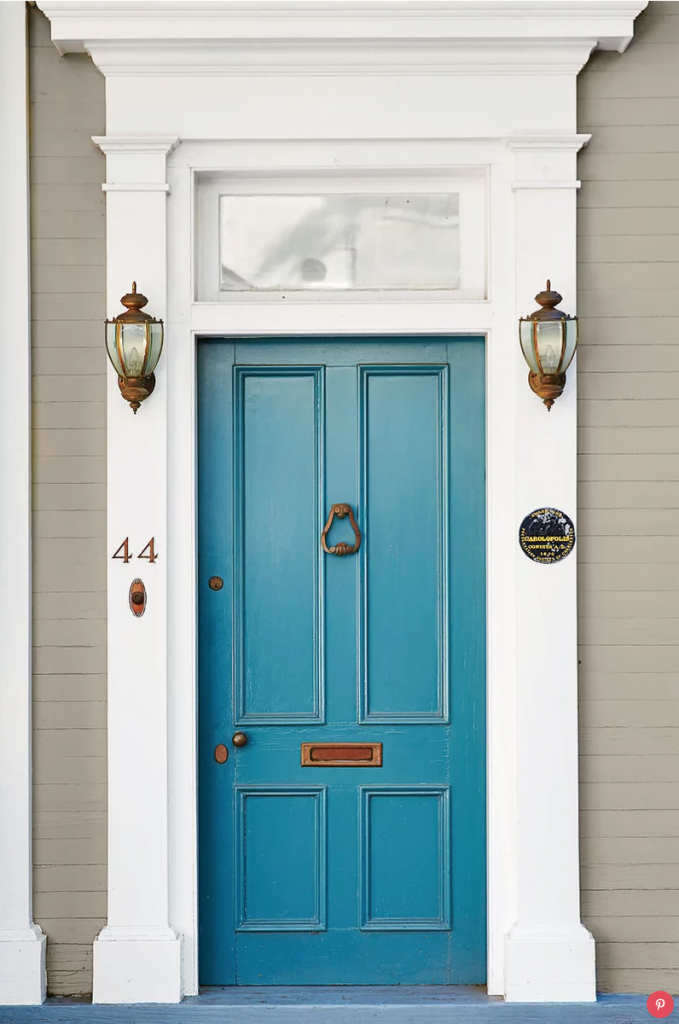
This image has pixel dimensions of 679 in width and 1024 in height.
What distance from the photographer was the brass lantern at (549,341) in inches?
123

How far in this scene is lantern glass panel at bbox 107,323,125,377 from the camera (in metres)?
3.15

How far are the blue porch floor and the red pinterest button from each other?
0.07ft

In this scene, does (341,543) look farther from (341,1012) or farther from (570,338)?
(341,1012)

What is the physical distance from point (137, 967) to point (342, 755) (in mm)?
988

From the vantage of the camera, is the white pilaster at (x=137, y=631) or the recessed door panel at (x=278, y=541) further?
the recessed door panel at (x=278, y=541)

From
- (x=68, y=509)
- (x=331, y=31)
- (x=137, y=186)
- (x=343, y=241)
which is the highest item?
(x=331, y=31)

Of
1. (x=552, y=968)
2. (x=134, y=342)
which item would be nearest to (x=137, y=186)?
(x=134, y=342)

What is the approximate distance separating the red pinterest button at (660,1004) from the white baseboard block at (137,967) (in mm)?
1619

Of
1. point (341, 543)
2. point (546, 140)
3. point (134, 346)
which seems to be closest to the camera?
point (134, 346)

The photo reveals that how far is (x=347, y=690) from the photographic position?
3.37m

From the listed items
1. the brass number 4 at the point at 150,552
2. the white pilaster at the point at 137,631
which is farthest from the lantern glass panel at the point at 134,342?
the brass number 4 at the point at 150,552

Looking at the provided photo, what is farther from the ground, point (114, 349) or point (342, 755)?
point (114, 349)

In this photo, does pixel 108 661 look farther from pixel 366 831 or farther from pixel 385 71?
pixel 385 71

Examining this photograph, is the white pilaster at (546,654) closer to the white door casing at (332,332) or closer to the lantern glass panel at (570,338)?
the white door casing at (332,332)
